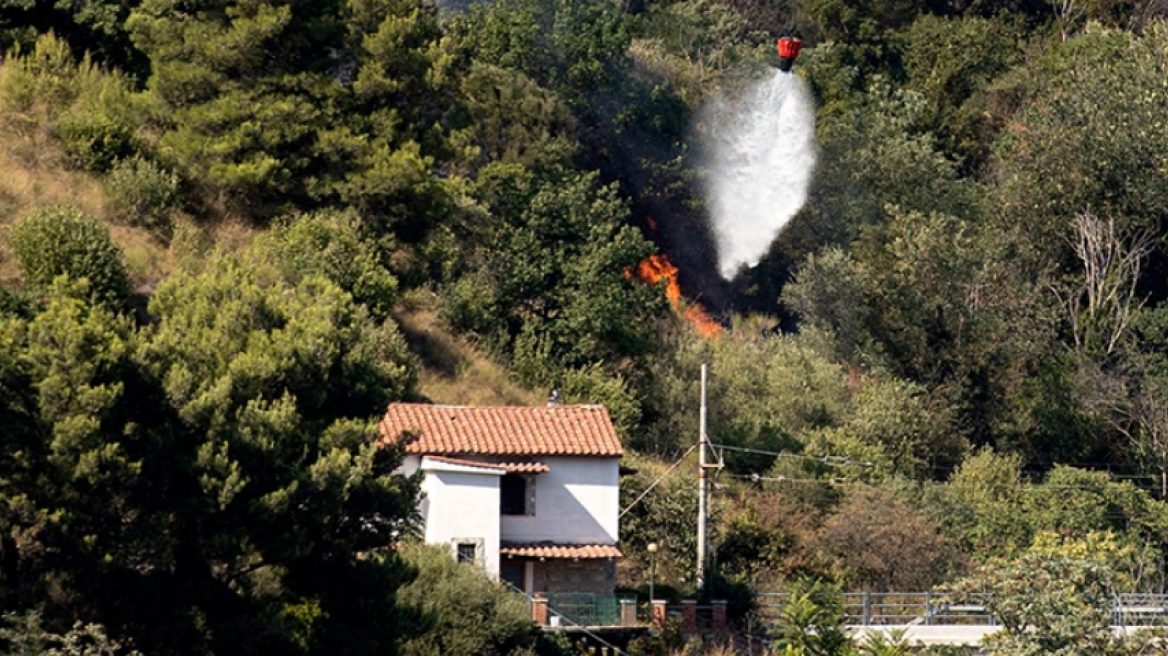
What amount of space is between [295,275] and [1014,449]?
72.7 feet

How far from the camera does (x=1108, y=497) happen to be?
5384 centimetres

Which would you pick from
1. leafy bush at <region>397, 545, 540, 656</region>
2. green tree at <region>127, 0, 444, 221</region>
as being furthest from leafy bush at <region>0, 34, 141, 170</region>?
leafy bush at <region>397, 545, 540, 656</region>

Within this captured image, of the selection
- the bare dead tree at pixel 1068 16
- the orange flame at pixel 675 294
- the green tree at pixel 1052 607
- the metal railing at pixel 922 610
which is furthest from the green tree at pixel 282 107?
the bare dead tree at pixel 1068 16

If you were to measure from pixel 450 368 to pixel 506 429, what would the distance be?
28.2 ft

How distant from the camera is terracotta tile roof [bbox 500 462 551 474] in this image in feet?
140

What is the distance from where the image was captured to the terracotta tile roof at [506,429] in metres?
42.8

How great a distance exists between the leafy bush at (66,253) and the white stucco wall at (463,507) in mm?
7085

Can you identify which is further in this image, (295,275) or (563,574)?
(295,275)

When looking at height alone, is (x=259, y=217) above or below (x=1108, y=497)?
above

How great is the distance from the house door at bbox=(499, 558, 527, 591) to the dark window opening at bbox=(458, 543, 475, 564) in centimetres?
118

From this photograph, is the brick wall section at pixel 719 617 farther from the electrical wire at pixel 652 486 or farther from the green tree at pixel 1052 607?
the green tree at pixel 1052 607

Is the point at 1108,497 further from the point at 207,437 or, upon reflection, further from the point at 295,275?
the point at 207,437

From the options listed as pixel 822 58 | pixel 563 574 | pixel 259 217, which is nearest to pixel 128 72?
pixel 259 217

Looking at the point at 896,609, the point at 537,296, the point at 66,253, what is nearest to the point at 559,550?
the point at 896,609
